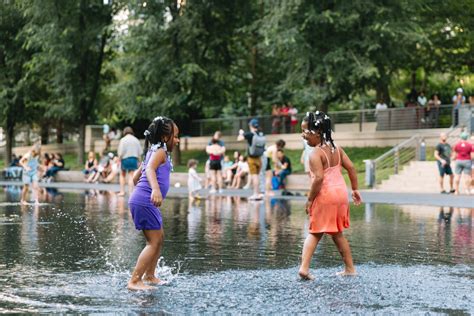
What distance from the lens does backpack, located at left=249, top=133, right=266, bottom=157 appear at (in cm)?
2392

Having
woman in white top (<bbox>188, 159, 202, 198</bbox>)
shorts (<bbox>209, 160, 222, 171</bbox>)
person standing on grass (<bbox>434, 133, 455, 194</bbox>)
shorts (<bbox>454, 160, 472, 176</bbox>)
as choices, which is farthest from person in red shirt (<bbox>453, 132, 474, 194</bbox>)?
woman in white top (<bbox>188, 159, 202, 198</bbox>)

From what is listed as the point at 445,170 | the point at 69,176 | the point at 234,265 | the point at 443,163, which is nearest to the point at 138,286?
the point at 234,265

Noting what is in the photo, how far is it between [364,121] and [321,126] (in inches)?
1221

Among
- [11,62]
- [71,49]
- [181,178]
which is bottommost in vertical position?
[181,178]

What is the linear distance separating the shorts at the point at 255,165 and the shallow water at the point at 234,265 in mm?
5173

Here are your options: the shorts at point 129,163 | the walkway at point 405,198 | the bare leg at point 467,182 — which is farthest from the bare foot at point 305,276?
the bare leg at point 467,182

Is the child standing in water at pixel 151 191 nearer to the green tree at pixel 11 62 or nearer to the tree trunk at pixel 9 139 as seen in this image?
the green tree at pixel 11 62

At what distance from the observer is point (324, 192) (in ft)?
32.1

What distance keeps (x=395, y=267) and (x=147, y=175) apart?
3125 mm

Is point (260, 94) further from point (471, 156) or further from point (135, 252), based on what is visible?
point (135, 252)

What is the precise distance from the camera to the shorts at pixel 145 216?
898cm

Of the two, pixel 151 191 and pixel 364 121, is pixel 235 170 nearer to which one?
pixel 364 121

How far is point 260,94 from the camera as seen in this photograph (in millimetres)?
48906

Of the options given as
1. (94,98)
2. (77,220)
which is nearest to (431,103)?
(94,98)
